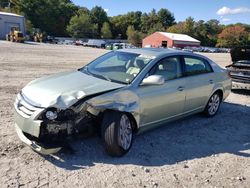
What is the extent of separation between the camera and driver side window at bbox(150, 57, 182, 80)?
18.3 ft

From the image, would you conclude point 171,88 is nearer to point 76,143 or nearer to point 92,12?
point 76,143

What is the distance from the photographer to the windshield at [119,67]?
530cm

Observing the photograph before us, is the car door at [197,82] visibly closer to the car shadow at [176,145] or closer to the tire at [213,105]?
the tire at [213,105]

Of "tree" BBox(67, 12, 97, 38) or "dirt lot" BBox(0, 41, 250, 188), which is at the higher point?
"tree" BBox(67, 12, 97, 38)

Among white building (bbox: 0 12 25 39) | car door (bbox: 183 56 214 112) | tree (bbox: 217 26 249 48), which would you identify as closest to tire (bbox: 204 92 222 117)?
car door (bbox: 183 56 214 112)

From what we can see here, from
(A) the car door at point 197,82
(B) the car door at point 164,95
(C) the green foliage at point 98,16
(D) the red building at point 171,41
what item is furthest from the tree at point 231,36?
(B) the car door at point 164,95

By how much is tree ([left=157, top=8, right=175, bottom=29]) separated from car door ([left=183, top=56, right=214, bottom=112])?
438 ft

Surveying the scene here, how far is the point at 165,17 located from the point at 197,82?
138139 millimetres

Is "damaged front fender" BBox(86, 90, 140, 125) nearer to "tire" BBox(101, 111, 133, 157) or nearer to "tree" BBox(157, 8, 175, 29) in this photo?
"tire" BBox(101, 111, 133, 157)

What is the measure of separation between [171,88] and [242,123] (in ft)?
7.85

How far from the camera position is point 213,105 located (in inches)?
286

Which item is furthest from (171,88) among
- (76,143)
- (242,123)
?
(242,123)

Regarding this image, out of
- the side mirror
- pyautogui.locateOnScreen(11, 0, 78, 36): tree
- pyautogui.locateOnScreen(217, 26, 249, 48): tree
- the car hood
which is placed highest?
pyautogui.locateOnScreen(11, 0, 78, 36): tree

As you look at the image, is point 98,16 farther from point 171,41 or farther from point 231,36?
point 231,36
